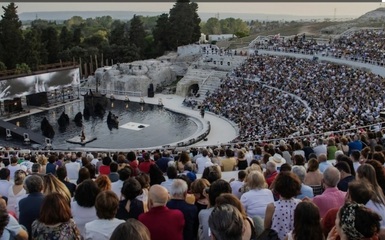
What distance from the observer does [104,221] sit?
4914mm

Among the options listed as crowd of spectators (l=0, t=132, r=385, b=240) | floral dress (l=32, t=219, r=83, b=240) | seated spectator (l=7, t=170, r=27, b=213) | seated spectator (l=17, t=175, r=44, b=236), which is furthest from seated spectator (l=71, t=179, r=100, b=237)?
seated spectator (l=7, t=170, r=27, b=213)

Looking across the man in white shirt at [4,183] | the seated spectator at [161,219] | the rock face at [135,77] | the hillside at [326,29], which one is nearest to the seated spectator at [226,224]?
the seated spectator at [161,219]

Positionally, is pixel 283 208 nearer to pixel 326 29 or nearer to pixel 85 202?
pixel 85 202

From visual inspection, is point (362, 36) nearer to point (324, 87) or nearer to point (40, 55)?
point (324, 87)

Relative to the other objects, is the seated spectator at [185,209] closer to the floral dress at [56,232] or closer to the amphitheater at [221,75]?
the floral dress at [56,232]

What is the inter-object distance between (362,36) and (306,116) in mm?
20031

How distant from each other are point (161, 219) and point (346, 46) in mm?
39713

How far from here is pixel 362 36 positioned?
43.7 metres

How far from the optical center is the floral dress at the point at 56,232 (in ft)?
15.1

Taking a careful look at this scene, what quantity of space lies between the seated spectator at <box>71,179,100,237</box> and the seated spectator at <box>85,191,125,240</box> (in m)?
0.74

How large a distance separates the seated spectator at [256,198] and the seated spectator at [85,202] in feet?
6.27

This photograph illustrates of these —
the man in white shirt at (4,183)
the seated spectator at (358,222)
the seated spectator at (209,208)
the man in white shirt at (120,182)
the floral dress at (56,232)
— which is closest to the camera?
the seated spectator at (358,222)

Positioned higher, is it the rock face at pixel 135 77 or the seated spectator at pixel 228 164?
the seated spectator at pixel 228 164

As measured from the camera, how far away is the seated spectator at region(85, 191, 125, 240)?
15.8 feet
